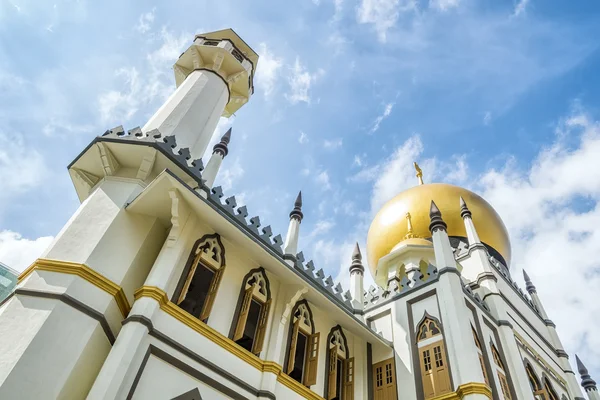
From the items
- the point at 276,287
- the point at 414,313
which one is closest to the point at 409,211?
the point at 414,313

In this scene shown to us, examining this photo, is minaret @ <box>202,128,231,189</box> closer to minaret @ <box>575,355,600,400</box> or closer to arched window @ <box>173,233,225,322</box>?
arched window @ <box>173,233,225,322</box>

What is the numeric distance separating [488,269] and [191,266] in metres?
10.3

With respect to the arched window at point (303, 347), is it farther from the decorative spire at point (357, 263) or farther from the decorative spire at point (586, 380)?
the decorative spire at point (586, 380)

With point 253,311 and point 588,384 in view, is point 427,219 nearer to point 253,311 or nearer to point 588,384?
point 588,384

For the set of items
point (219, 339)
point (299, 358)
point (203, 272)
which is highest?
point (203, 272)

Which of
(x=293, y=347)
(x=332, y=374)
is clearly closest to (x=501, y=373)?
(x=332, y=374)

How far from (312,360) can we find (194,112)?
23.3 ft

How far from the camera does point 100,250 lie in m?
7.78

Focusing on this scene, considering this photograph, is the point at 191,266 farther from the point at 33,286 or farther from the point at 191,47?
the point at 191,47

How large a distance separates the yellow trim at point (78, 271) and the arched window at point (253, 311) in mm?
2480

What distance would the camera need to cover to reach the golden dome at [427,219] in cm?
1881

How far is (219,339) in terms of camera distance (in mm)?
8281

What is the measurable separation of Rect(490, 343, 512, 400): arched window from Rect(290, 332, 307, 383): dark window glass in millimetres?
4954

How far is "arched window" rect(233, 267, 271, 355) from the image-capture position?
9000mm
